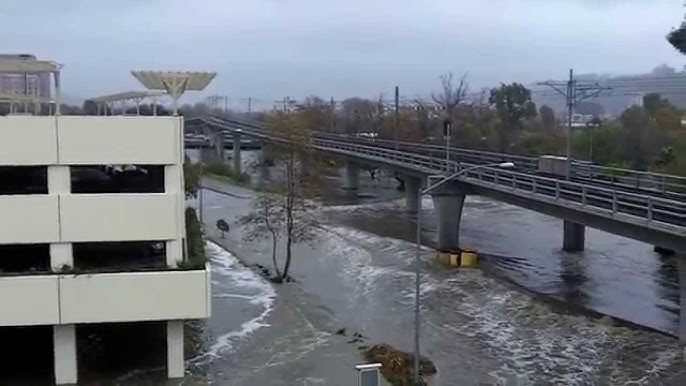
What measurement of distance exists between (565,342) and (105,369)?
16209 mm

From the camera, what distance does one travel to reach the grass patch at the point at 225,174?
9300 centimetres

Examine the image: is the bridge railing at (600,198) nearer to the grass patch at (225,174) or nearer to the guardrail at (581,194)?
the guardrail at (581,194)

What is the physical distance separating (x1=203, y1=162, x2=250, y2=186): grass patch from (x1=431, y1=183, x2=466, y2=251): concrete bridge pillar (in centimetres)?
4348

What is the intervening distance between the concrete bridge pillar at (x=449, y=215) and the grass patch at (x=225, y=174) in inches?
1712

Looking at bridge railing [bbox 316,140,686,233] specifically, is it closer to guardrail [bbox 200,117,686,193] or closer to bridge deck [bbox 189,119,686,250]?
bridge deck [bbox 189,119,686,250]

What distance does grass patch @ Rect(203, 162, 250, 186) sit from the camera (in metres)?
93.0

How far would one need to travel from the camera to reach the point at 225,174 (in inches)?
3866

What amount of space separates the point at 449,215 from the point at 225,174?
172 feet

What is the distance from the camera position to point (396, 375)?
26062mm

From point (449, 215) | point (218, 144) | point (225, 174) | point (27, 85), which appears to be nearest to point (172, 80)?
point (27, 85)

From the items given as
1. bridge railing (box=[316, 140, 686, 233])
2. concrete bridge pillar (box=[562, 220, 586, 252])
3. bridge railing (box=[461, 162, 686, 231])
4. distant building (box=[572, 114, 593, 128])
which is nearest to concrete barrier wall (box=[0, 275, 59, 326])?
bridge railing (box=[316, 140, 686, 233])

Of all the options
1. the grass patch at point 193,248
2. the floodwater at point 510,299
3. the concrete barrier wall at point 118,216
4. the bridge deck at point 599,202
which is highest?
the concrete barrier wall at point 118,216

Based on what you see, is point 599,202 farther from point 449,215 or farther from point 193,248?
point 193,248

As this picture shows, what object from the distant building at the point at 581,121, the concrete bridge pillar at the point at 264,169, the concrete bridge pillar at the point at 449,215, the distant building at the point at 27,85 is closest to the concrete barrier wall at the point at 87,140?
the distant building at the point at 27,85
